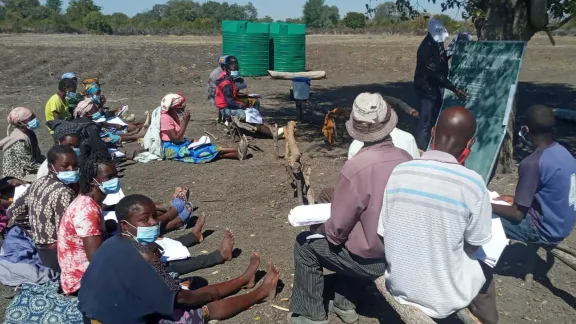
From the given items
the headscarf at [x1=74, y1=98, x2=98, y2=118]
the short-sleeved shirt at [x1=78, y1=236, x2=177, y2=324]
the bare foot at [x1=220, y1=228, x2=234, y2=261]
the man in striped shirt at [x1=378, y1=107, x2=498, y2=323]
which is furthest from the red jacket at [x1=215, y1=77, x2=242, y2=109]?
the man in striped shirt at [x1=378, y1=107, x2=498, y2=323]

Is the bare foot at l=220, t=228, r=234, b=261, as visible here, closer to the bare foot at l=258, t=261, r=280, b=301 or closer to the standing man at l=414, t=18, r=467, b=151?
the bare foot at l=258, t=261, r=280, b=301

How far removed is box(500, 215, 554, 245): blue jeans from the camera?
4168 millimetres

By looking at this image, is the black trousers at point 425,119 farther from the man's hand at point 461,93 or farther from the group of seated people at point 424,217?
the group of seated people at point 424,217

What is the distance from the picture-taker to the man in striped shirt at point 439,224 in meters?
2.88

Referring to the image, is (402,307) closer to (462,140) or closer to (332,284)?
(462,140)

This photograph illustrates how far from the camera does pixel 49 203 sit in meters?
4.31

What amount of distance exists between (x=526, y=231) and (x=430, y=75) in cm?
409

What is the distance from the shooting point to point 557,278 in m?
4.74

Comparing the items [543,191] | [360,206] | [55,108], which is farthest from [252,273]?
[55,108]

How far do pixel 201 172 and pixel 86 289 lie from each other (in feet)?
16.1

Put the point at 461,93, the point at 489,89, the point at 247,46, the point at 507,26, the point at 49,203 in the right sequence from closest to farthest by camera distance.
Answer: the point at 49,203 < the point at 507,26 < the point at 489,89 < the point at 461,93 < the point at 247,46

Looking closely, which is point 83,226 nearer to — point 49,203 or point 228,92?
point 49,203

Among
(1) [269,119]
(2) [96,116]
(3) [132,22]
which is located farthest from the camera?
(3) [132,22]

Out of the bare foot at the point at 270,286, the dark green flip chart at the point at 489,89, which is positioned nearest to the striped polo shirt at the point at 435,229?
the bare foot at the point at 270,286
